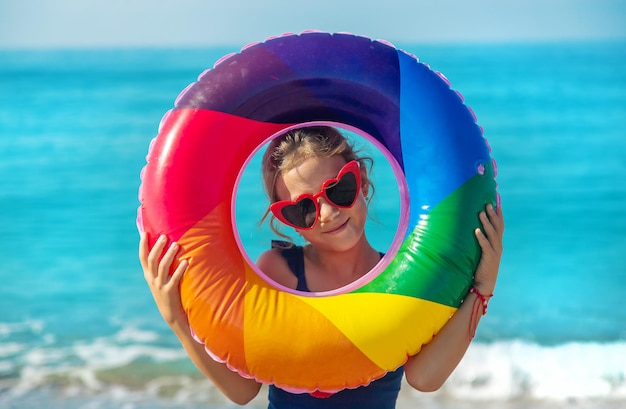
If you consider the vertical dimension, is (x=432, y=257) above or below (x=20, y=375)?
below

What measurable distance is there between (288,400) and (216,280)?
0.45m

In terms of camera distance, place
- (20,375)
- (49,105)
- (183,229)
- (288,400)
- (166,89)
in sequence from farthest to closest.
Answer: (166,89), (49,105), (20,375), (288,400), (183,229)

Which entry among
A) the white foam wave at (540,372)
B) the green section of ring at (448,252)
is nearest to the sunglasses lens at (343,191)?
the green section of ring at (448,252)

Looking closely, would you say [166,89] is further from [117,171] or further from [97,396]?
[97,396]

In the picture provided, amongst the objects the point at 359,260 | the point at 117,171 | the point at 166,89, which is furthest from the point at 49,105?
the point at 359,260

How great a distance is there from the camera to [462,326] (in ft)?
7.50

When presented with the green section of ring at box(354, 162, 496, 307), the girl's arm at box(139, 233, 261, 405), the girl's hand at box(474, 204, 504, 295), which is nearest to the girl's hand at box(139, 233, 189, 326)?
the girl's arm at box(139, 233, 261, 405)

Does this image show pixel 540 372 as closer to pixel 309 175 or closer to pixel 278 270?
pixel 278 270

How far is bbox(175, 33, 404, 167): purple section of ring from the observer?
7.38 feet

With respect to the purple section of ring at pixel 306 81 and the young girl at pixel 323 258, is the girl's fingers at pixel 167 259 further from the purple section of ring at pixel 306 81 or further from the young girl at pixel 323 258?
the purple section of ring at pixel 306 81

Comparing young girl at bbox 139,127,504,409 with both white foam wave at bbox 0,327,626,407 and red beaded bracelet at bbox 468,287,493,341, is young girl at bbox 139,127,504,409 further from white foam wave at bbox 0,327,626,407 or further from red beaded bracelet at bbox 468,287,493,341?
white foam wave at bbox 0,327,626,407

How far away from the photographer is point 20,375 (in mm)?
5141

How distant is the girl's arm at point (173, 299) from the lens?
2221 millimetres

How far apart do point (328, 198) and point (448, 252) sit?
35cm
